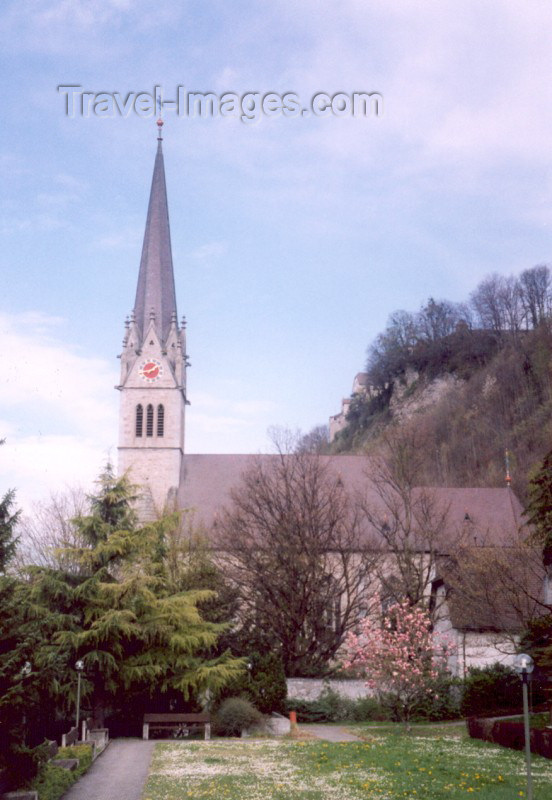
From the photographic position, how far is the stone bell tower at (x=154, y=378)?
5297cm

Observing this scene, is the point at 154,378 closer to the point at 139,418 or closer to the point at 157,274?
the point at 139,418

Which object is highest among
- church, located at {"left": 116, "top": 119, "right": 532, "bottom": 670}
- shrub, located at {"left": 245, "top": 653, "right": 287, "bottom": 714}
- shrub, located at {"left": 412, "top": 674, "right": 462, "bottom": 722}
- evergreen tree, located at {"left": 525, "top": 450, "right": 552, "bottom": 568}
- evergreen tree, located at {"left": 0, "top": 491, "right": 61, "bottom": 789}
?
church, located at {"left": 116, "top": 119, "right": 532, "bottom": 670}

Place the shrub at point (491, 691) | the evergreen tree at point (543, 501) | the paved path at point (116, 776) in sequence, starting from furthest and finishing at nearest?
the shrub at point (491, 691)
the evergreen tree at point (543, 501)
the paved path at point (116, 776)

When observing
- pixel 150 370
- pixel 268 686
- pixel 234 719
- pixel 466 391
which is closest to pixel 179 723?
pixel 234 719

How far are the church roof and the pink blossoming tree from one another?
14715 millimetres

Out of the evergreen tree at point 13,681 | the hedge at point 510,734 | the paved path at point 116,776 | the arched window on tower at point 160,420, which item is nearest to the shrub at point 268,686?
the paved path at point 116,776

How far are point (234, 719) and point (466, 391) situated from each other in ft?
207

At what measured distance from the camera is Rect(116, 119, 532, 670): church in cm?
5131

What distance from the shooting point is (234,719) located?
2823 cm

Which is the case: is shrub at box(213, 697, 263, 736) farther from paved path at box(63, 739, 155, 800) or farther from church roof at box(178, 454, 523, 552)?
church roof at box(178, 454, 523, 552)

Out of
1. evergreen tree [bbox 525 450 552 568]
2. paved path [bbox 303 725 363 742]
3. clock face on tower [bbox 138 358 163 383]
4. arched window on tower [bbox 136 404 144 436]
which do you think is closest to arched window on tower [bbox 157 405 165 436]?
arched window on tower [bbox 136 404 144 436]

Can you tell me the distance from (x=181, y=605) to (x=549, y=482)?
14175 millimetres

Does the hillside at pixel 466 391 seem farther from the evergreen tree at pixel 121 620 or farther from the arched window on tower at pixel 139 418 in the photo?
the evergreen tree at pixel 121 620

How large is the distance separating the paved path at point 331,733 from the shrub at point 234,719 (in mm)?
2172
